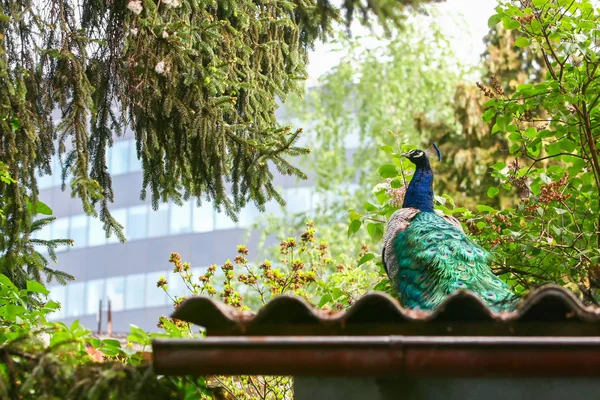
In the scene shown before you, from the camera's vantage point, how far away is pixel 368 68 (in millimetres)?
19312

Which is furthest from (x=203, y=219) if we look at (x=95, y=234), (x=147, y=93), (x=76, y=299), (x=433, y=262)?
(x=433, y=262)

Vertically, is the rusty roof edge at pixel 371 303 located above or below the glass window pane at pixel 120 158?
below

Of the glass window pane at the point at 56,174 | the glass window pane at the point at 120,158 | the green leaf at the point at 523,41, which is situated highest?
the glass window pane at the point at 120,158

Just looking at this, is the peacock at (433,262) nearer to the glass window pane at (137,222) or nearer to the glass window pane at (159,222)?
the glass window pane at (159,222)

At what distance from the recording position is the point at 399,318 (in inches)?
118

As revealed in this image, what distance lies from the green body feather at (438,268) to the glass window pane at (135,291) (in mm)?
27532

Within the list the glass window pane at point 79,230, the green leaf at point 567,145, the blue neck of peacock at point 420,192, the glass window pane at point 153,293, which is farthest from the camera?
the glass window pane at point 79,230

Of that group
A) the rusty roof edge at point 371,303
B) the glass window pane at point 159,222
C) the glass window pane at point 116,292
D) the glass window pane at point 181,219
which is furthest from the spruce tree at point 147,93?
the glass window pane at point 116,292

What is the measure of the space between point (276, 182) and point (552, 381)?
2667 cm

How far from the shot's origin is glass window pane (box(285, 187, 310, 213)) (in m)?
28.9

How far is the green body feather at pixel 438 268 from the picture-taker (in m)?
4.50

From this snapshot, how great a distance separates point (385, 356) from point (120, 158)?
3131cm

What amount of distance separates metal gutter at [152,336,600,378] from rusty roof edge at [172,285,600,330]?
20 centimetres

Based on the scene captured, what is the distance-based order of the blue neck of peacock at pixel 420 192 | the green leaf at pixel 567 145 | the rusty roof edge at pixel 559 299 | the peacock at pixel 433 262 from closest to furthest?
1. the rusty roof edge at pixel 559 299
2. the peacock at pixel 433 262
3. the green leaf at pixel 567 145
4. the blue neck of peacock at pixel 420 192
